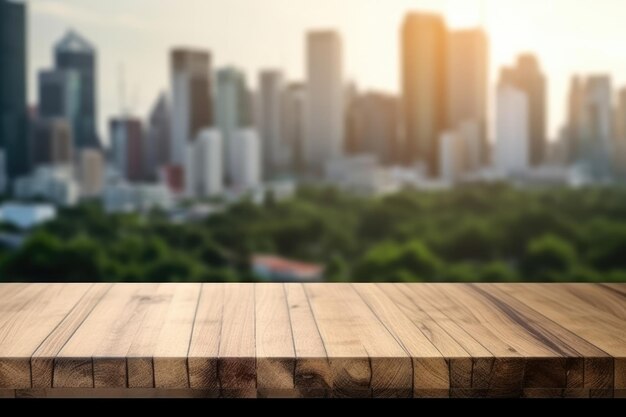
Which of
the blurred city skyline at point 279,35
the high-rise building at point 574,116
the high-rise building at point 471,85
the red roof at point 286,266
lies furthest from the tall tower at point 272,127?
the high-rise building at point 574,116

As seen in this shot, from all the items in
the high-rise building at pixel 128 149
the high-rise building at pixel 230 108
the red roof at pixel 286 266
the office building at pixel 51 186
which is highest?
the high-rise building at pixel 230 108

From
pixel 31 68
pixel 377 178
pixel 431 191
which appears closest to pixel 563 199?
pixel 431 191

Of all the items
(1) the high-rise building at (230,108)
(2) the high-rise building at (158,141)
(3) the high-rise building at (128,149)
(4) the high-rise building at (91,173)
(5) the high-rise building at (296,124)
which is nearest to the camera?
(3) the high-rise building at (128,149)

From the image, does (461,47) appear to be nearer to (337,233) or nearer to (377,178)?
(377,178)

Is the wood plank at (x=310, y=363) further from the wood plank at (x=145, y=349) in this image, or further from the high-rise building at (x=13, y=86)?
the high-rise building at (x=13, y=86)

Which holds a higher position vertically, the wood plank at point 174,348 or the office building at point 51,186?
the wood plank at point 174,348

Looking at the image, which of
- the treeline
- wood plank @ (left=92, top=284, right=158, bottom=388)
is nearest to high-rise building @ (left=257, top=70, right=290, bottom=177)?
the treeline
